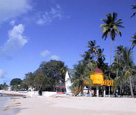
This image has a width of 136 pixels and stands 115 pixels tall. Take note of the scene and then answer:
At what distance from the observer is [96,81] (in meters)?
29.0

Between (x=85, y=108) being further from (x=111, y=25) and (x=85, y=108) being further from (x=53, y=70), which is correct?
(x=53, y=70)

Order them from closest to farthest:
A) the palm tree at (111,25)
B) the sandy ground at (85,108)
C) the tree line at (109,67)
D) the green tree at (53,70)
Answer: the sandy ground at (85,108) < the tree line at (109,67) < the palm tree at (111,25) < the green tree at (53,70)

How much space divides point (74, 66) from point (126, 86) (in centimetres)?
1355

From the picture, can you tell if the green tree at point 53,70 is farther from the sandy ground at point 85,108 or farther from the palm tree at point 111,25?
the sandy ground at point 85,108

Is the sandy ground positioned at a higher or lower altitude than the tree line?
lower

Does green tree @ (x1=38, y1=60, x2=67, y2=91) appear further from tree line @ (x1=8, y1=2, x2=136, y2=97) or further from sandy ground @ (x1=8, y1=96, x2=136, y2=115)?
sandy ground @ (x1=8, y1=96, x2=136, y2=115)

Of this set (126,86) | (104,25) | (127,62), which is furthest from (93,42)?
(127,62)

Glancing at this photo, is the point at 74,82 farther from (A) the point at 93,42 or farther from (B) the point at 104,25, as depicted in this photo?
(A) the point at 93,42

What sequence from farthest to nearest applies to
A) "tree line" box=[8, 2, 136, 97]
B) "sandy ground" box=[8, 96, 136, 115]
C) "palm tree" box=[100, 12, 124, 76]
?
"palm tree" box=[100, 12, 124, 76] < "tree line" box=[8, 2, 136, 97] < "sandy ground" box=[8, 96, 136, 115]

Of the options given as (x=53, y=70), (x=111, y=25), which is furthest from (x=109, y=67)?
(x=53, y=70)

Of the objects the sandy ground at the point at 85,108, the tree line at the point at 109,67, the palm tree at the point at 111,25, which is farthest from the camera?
the palm tree at the point at 111,25

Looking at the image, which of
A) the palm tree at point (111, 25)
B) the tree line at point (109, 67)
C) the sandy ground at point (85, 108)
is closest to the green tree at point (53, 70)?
the tree line at point (109, 67)

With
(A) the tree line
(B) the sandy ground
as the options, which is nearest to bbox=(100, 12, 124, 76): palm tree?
(A) the tree line

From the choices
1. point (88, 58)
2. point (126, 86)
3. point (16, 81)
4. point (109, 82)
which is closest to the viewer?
point (109, 82)
